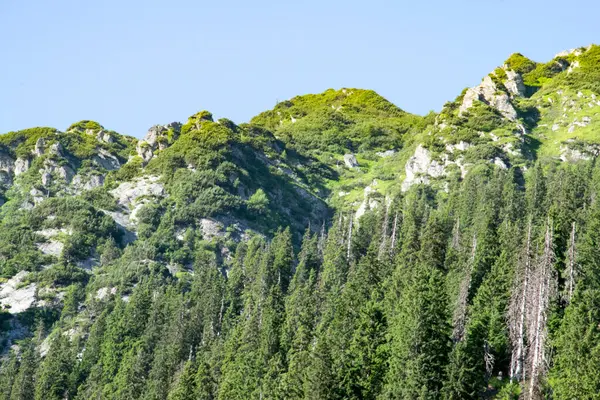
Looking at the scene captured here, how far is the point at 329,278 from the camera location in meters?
108

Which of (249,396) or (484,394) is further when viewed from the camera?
(249,396)

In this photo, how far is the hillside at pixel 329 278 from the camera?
68.6m

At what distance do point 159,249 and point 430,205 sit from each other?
5794cm

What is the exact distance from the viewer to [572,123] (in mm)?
180500

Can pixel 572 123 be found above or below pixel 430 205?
above

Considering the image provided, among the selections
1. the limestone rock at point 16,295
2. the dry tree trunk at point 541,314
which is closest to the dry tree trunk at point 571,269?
the dry tree trunk at point 541,314

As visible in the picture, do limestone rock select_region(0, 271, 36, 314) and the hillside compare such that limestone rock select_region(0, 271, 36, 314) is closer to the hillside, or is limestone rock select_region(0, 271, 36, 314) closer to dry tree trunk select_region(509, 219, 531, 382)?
the hillside

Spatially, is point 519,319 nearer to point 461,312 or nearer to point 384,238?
point 461,312

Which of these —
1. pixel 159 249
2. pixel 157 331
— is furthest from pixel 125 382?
pixel 159 249

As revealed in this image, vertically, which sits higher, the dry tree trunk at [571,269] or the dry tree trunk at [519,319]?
the dry tree trunk at [571,269]

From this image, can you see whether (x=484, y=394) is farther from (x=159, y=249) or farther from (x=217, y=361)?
(x=159, y=249)

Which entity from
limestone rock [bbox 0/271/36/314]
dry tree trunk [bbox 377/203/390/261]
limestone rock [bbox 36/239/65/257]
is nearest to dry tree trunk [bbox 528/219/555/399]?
dry tree trunk [bbox 377/203/390/261]

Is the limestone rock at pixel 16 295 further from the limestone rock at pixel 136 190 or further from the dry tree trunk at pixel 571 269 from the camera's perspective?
the dry tree trunk at pixel 571 269

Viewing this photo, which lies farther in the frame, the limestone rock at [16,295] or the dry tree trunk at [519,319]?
the limestone rock at [16,295]
